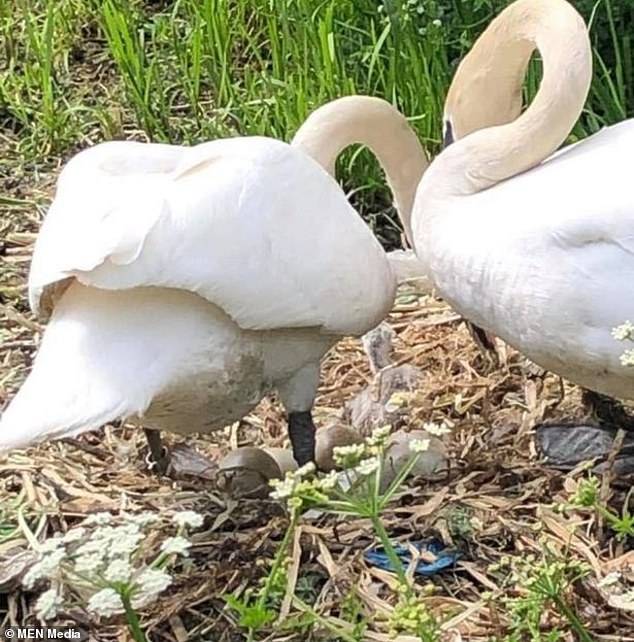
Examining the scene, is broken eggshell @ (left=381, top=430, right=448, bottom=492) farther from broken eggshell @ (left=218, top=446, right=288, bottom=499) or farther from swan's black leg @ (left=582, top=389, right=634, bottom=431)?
swan's black leg @ (left=582, top=389, right=634, bottom=431)

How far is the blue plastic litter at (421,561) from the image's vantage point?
9.77 ft

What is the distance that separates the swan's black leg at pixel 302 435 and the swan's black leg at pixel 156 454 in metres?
0.29

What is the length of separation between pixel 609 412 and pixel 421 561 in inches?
27.9

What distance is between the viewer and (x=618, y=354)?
280 centimetres

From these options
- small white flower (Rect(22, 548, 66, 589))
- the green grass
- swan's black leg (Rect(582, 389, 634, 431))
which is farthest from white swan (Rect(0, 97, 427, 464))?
the green grass

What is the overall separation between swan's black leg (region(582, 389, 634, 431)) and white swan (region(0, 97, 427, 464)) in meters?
0.57

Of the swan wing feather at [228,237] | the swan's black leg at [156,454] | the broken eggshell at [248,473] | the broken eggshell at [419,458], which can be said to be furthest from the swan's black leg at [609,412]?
the swan's black leg at [156,454]

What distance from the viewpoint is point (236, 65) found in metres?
5.55

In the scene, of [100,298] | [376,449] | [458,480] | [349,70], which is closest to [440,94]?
[349,70]

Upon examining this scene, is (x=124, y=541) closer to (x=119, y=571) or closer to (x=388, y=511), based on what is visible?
(x=119, y=571)

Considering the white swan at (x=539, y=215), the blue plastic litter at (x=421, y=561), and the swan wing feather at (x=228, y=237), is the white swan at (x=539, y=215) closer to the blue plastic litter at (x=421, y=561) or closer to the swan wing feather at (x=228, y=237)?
the swan wing feather at (x=228, y=237)

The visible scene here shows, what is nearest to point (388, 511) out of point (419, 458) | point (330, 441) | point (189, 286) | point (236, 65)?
point (419, 458)

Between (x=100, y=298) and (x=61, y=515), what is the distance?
51cm

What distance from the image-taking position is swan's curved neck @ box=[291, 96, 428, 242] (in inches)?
143
